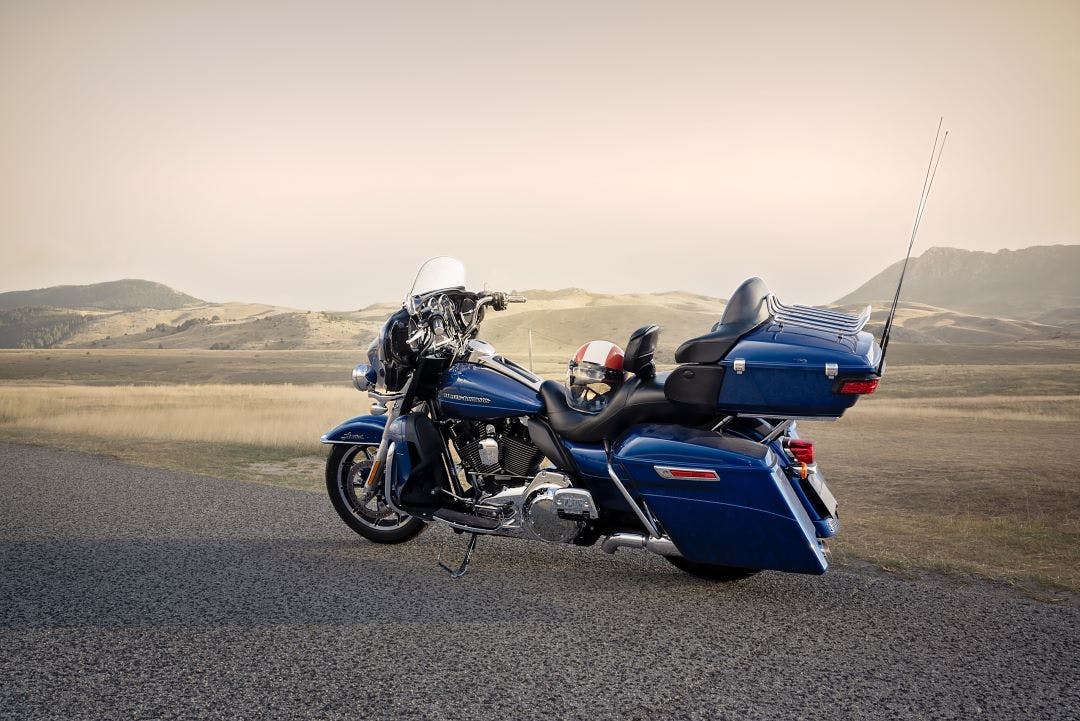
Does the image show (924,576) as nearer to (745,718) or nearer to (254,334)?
(745,718)

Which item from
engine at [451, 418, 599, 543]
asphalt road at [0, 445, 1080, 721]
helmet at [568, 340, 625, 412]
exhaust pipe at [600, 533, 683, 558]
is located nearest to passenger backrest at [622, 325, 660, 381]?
helmet at [568, 340, 625, 412]

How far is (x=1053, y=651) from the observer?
151 inches

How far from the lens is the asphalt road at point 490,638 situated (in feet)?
11.0

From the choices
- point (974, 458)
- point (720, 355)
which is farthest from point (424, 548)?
point (974, 458)

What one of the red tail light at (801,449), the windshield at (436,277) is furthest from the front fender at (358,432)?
the red tail light at (801,449)

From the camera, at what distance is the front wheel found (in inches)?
232

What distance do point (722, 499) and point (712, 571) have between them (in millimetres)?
826

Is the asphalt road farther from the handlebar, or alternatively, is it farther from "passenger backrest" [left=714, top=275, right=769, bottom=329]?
"passenger backrest" [left=714, top=275, right=769, bottom=329]

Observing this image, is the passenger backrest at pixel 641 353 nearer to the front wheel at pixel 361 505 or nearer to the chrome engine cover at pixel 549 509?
the chrome engine cover at pixel 549 509

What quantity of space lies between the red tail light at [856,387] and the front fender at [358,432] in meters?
3.20

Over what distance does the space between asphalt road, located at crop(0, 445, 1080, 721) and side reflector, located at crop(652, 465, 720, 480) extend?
2.46 feet

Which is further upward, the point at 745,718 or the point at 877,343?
the point at 877,343

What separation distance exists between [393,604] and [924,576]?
3302 millimetres

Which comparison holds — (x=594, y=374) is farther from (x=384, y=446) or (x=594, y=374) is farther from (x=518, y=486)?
(x=384, y=446)
